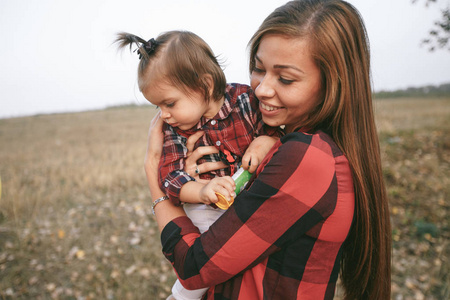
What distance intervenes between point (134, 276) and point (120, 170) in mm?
3914

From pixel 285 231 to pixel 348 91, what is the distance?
695 millimetres

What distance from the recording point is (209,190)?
4.71 ft

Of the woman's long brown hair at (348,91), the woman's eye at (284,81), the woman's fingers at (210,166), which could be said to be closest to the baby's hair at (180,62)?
the woman's fingers at (210,166)

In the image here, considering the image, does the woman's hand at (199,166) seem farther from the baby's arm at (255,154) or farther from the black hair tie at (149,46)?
the black hair tie at (149,46)

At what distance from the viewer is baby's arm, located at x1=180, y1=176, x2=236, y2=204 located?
1.40 m

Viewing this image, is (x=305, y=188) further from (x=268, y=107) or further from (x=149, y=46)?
(x=149, y=46)

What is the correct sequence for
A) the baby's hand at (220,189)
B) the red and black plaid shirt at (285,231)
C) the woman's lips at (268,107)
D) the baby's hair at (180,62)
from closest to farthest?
1. the red and black plaid shirt at (285,231)
2. the baby's hand at (220,189)
3. the woman's lips at (268,107)
4. the baby's hair at (180,62)

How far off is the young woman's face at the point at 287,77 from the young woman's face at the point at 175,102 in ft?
1.71

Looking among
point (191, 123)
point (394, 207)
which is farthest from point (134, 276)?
point (394, 207)

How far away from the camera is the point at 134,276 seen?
404 centimetres

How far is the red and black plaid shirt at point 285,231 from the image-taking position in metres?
1.11

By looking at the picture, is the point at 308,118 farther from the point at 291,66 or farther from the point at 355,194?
the point at 355,194

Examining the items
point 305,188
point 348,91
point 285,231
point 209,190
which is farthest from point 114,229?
point 348,91

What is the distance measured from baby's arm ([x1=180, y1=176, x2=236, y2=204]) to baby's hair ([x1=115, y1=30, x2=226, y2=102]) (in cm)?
64
